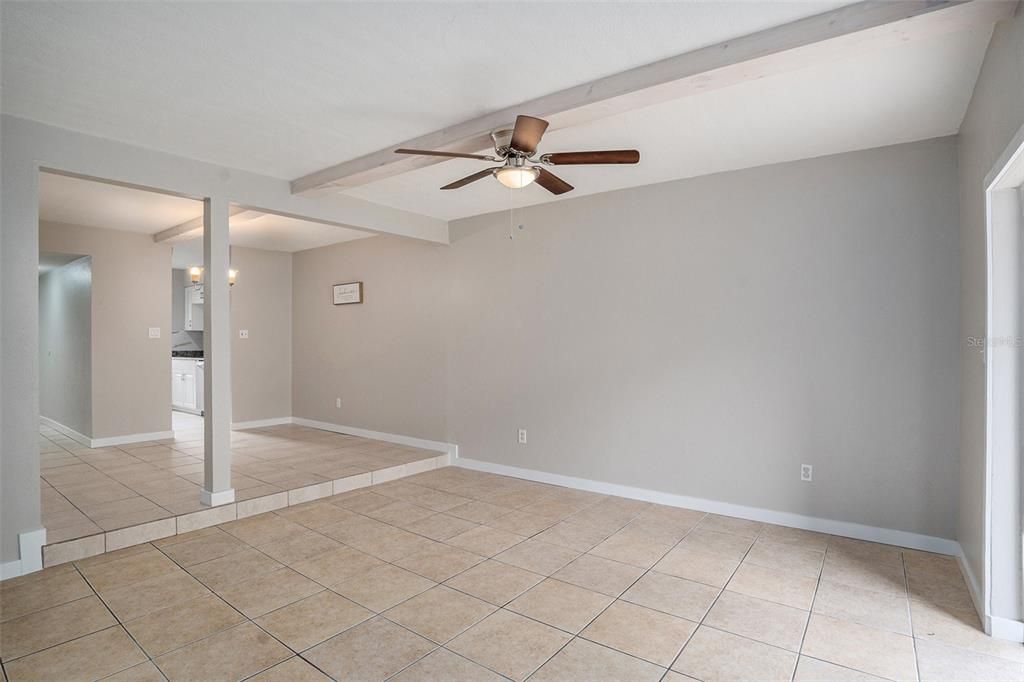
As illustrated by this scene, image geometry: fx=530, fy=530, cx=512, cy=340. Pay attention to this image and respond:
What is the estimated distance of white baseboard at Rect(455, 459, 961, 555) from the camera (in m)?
3.31

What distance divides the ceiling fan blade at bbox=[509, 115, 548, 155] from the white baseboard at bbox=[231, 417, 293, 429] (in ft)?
20.0

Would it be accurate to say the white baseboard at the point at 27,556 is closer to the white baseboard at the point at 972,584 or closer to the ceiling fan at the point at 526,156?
the ceiling fan at the point at 526,156

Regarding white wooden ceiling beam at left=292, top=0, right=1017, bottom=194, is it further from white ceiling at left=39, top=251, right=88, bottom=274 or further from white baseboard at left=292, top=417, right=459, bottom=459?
white ceiling at left=39, top=251, right=88, bottom=274

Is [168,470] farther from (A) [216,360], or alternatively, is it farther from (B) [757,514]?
(B) [757,514]

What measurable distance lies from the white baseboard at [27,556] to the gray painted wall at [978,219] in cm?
492

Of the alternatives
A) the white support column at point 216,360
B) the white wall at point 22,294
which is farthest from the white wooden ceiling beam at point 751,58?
the white wall at point 22,294

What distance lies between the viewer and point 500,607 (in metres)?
2.63

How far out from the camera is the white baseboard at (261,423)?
7.11 metres

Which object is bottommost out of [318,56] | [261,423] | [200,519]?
[200,519]

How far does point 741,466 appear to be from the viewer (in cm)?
392

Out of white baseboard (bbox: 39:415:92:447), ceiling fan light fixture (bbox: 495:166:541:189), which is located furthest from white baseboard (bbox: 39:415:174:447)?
ceiling fan light fixture (bbox: 495:166:541:189)

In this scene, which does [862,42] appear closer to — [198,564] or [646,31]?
[646,31]

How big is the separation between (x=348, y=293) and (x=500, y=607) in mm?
5010

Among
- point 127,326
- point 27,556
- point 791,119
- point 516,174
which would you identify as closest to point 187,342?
point 127,326
